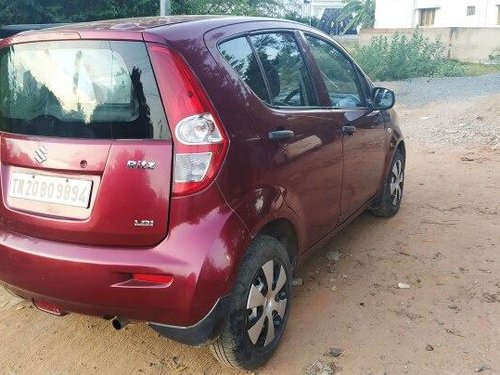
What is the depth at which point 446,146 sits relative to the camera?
7770 mm

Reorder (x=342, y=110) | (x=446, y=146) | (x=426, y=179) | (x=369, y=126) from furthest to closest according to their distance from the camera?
(x=446, y=146) < (x=426, y=179) < (x=369, y=126) < (x=342, y=110)

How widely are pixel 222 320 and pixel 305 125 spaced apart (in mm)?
1211

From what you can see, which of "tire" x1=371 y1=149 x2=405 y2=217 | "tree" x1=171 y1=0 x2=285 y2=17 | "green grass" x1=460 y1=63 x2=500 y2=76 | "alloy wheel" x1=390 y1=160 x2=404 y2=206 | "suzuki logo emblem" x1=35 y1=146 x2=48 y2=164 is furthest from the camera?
"green grass" x1=460 y1=63 x2=500 y2=76

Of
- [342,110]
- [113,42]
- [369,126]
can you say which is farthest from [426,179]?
[113,42]

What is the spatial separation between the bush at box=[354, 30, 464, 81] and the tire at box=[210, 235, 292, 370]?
14663mm

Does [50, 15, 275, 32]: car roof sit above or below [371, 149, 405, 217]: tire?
above

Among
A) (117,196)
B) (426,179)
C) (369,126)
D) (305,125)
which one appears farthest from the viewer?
(426,179)

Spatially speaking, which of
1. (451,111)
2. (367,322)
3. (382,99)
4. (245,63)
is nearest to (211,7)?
(451,111)

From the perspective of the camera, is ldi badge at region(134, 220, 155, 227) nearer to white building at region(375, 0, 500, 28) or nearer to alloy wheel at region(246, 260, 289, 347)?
alloy wheel at region(246, 260, 289, 347)

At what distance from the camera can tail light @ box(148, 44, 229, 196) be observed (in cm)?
216

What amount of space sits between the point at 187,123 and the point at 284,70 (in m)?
1.01

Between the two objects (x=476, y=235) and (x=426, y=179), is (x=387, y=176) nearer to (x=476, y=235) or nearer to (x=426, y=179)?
(x=476, y=235)

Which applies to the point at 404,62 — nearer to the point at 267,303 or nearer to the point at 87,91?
the point at 267,303

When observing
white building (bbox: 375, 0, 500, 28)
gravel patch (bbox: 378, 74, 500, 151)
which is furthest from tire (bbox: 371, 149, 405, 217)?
white building (bbox: 375, 0, 500, 28)
